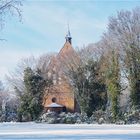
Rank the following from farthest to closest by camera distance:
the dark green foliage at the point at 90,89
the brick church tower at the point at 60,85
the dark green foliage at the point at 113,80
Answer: the brick church tower at the point at 60,85
the dark green foliage at the point at 90,89
the dark green foliage at the point at 113,80

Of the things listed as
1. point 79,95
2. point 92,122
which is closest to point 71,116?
point 92,122

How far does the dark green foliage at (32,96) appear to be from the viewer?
129 ft

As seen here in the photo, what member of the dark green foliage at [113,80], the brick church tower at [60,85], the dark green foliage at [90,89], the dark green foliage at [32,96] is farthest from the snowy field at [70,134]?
the brick church tower at [60,85]

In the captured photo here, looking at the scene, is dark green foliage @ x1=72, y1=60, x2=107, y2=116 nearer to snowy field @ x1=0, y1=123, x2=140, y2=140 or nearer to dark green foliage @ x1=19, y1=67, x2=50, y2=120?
→ dark green foliage @ x1=19, y1=67, x2=50, y2=120

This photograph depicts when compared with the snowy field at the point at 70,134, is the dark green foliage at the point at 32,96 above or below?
above

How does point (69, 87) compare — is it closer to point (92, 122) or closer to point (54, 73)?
point (54, 73)

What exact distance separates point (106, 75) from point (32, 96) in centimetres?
833

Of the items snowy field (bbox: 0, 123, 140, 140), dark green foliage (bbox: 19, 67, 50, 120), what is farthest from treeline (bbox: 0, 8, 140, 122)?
snowy field (bbox: 0, 123, 140, 140)

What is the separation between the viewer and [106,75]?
120 feet

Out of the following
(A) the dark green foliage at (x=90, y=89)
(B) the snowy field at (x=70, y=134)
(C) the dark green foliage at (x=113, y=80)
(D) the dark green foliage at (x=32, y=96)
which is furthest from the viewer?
(D) the dark green foliage at (x=32, y=96)

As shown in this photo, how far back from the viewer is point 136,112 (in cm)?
3403

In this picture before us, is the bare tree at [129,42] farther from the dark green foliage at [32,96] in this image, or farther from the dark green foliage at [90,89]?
the dark green foliage at [32,96]

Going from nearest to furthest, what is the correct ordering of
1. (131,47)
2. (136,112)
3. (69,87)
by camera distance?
1. (136,112)
2. (131,47)
3. (69,87)

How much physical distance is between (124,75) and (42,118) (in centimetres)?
893
